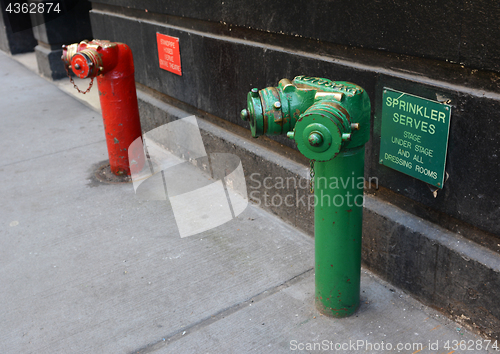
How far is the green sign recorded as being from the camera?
95.7 inches

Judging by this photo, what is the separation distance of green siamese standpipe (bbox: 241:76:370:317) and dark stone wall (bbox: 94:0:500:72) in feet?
1.41

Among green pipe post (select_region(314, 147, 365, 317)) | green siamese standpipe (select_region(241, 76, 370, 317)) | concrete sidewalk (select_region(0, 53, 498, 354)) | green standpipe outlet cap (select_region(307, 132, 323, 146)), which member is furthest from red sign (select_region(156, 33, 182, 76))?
green standpipe outlet cap (select_region(307, 132, 323, 146))

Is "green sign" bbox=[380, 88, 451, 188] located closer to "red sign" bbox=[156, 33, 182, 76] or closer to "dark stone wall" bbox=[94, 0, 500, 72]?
"dark stone wall" bbox=[94, 0, 500, 72]

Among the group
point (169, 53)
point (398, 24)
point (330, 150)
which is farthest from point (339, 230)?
point (169, 53)

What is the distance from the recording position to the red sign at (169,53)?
14.8ft

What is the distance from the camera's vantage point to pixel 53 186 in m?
4.41

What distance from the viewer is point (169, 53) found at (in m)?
4.63

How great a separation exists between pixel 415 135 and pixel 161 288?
1.73 meters

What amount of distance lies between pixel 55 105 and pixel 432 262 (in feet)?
19.0

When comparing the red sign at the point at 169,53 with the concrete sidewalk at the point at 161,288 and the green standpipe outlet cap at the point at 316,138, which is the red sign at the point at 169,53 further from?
the green standpipe outlet cap at the point at 316,138

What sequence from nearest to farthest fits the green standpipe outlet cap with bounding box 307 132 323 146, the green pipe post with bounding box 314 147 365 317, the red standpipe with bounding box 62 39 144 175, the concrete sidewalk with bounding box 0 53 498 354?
1. the green standpipe outlet cap with bounding box 307 132 323 146
2. the green pipe post with bounding box 314 147 365 317
3. the concrete sidewalk with bounding box 0 53 498 354
4. the red standpipe with bounding box 62 39 144 175

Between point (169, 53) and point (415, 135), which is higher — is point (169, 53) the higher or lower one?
the higher one

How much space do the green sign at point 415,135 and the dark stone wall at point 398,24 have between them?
0.24 metres

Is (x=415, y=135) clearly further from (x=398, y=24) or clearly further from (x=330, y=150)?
(x=330, y=150)
